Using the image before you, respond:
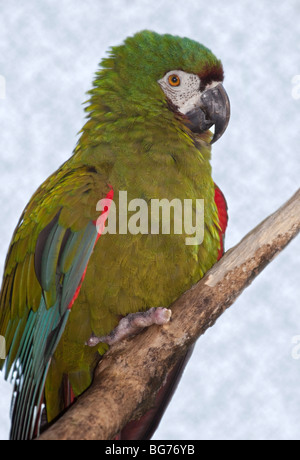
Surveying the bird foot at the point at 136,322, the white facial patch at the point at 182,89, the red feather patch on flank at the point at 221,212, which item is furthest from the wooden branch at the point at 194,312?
the white facial patch at the point at 182,89

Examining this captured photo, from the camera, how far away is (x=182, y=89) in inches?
56.1

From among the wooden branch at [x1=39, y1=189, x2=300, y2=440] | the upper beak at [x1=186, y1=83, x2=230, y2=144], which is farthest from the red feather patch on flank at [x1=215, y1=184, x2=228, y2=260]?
→ the wooden branch at [x1=39, y1=189, x2=300, y2=440]

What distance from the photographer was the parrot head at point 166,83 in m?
1.41

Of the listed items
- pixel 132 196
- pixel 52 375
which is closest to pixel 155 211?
pixel 132 196

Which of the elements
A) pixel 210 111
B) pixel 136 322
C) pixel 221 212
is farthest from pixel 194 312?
pixel 210 111

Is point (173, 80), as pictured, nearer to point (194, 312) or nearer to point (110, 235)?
point (110, 235)

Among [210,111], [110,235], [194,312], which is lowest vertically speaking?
[194,312]

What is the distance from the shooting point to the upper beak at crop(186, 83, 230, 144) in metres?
1.45

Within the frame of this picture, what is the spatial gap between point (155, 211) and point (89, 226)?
0.17 m

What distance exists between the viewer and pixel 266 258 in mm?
1142

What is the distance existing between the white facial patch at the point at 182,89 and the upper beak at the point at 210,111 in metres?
0.02

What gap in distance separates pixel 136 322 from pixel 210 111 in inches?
26.4

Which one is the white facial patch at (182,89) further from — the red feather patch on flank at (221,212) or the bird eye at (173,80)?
the red feather patch on flank at (221,212)

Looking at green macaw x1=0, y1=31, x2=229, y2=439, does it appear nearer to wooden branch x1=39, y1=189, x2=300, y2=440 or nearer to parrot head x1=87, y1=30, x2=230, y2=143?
parrot head x1=87, y1=30, x2=230, y2=143
